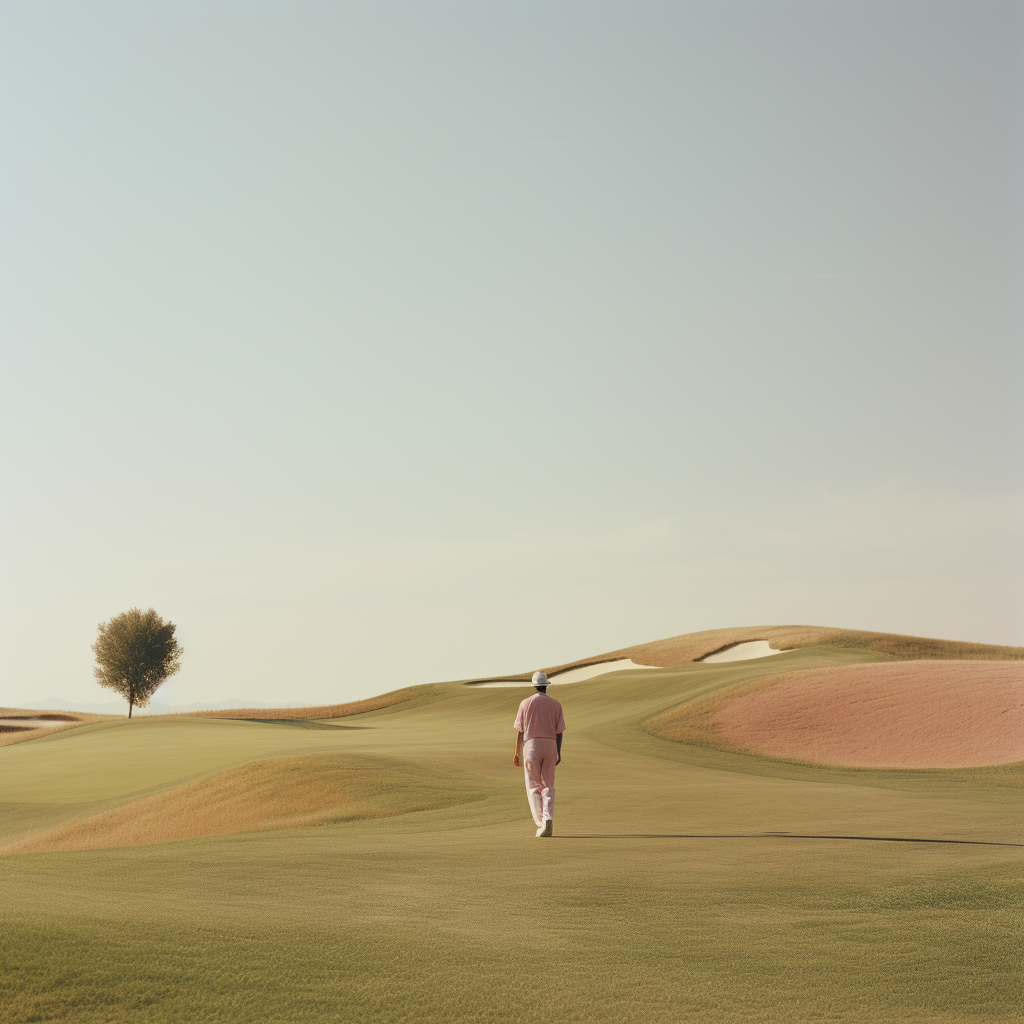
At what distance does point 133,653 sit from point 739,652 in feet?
147

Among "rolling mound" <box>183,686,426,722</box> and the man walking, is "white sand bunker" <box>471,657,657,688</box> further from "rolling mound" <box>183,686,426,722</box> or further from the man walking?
the man walking

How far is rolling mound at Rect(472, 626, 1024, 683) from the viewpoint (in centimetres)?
5188

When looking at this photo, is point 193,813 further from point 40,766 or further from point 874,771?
point 874,771

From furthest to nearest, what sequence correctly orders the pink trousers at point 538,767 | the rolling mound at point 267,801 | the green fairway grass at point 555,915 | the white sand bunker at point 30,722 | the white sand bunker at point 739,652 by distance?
the white sand bunker at point 30,722 → the white sand bunker at point 739,652 → the rolling mound at point 267,801 → the pink trousers at point 538,767 → the green fairway grass at point 555,915

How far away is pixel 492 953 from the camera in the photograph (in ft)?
26.7

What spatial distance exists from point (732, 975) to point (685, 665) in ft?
153

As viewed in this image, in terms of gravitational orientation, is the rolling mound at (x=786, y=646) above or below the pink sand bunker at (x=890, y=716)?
above

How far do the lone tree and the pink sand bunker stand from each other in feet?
173

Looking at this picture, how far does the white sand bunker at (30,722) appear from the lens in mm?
60125

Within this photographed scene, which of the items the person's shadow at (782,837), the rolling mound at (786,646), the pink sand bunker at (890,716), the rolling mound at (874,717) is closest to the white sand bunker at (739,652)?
the rolling mound at (786,646)

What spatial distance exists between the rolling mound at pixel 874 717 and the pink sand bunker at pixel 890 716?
0.03 metres

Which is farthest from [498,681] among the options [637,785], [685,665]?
[637,785]

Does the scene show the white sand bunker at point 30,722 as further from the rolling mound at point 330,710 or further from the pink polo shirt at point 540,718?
the pink polo shirt at point 540,718

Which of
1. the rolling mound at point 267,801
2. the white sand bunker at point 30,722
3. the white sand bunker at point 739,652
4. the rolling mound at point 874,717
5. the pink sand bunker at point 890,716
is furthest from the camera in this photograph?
the white sand bunker at point 30,722
